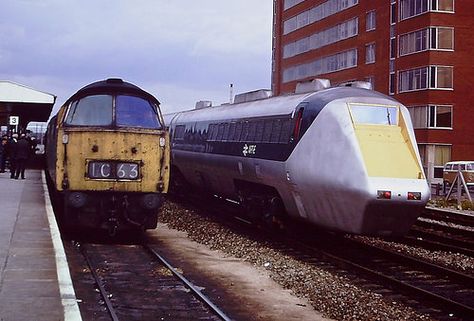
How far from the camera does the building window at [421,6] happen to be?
49938mm

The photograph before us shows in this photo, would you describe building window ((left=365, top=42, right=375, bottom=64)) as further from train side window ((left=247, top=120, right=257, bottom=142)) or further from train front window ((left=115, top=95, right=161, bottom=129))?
train front window ((left=115, top=95, right=161, bottom=129))

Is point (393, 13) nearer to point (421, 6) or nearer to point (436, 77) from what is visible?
point (421, 6)

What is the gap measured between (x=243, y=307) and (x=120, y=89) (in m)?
6.66

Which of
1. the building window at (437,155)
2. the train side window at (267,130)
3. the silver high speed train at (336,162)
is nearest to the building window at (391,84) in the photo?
the building window at (437,155)

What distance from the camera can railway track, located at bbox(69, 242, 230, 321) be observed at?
8.72 m

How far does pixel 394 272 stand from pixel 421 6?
140 feet

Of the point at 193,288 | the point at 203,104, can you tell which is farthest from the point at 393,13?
the point at 193,288

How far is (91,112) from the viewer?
13953 mm

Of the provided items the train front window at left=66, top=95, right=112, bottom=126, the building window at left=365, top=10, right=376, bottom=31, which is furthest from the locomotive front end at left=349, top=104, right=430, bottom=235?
the building window at left=365, top=10, right=376, bottom=31

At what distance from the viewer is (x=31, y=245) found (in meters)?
11.9

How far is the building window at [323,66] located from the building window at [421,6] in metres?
7.94

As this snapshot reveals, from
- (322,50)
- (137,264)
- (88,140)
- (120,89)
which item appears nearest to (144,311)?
(137,264)

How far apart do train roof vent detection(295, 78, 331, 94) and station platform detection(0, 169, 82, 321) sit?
6351mm

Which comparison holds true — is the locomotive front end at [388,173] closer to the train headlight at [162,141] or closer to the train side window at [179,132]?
the train headlight at [162,141]
